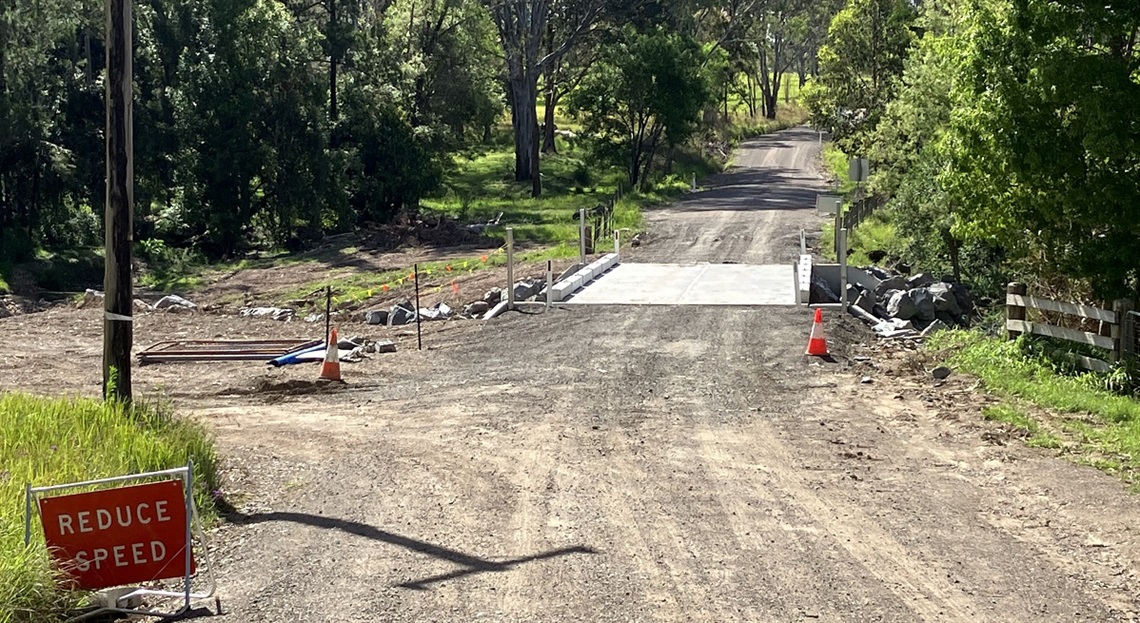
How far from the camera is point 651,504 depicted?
1052 centimetres

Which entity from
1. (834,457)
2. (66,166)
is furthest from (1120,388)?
(66,166)

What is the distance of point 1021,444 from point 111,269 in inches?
359

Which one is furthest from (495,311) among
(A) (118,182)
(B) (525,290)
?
(A) (118,182)

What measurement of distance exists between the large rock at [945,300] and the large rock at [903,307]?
0.69 metres

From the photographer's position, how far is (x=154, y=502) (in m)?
8.20

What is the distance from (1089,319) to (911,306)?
5371 mm

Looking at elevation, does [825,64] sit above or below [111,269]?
above

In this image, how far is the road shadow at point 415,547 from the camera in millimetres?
8594

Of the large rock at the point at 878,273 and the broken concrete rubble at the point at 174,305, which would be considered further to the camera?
the broken concrete rubble at the point at 174,305

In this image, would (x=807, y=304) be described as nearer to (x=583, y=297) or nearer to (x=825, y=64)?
(x=583, y=297)

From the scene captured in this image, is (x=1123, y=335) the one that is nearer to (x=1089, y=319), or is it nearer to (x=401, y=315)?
(x=1089, y=319)

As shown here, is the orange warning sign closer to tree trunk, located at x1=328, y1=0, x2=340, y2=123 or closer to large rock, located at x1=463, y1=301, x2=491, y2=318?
large rock, located at x1=463, y1=301, x2=491, y2=318

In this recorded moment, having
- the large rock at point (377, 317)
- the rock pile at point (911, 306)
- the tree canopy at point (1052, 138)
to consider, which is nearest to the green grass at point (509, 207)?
the large rock at point (377, 317)

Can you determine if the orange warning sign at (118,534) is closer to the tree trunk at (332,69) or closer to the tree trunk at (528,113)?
the tree trunk at (332,69)
